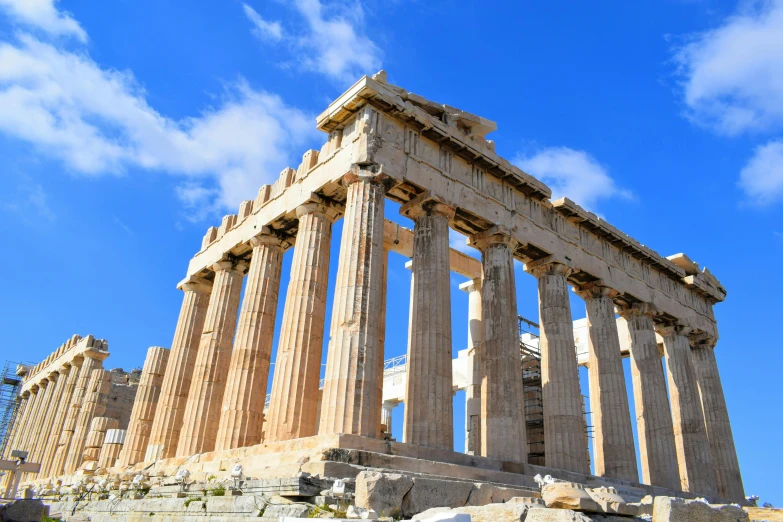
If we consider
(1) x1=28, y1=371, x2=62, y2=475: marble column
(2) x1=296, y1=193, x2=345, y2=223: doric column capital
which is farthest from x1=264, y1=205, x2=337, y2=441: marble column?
(1) x1=28, y1=371, x2=62, y2=475: marble column

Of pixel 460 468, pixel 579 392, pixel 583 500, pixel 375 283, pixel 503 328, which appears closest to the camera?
pixel 583 500

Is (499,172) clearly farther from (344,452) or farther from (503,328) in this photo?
(344,452)

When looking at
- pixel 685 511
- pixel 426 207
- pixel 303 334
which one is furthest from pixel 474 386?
pixel 685 511

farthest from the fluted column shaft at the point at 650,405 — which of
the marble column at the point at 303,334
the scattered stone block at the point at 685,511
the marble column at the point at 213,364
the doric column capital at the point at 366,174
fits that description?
the scattered stone block at the point at 685,511

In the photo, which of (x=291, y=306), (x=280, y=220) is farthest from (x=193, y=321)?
(x=291, y=306)

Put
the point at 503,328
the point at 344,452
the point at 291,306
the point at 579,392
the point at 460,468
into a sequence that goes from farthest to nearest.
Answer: the point at 579,392 → the point at 503,328 → the point at 291,306 → the point at 460,468 → the point at 344,452

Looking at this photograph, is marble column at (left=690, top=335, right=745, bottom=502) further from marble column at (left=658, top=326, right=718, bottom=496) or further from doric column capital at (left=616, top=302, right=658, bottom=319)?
doric column capital at (left=616, top=302, right=658, bottom=319)

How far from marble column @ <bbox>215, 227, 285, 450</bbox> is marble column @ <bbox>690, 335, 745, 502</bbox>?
67.9 ft

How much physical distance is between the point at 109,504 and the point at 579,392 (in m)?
15.4

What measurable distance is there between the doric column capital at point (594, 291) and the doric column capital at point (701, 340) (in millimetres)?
7561

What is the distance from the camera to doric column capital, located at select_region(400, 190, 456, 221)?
20.5m

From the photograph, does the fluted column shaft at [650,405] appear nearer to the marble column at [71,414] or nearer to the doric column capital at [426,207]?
the doric column capital at [426,207]

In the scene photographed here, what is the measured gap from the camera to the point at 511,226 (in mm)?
23031

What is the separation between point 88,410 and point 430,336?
84.1ft
